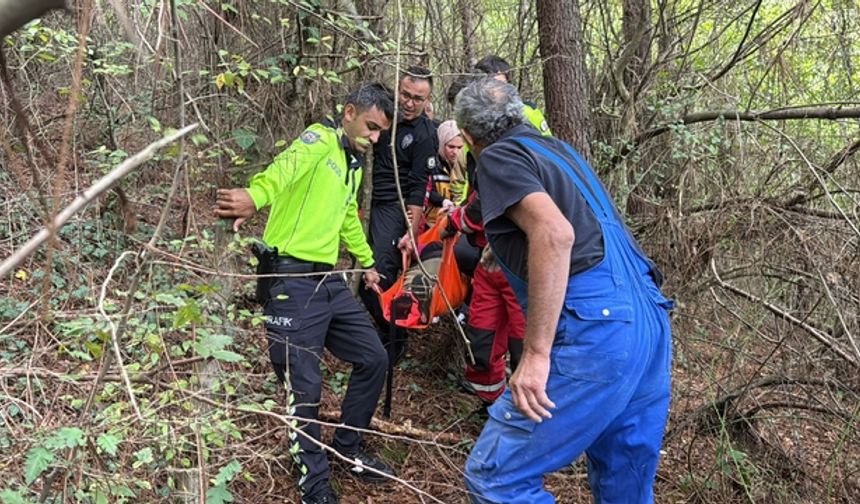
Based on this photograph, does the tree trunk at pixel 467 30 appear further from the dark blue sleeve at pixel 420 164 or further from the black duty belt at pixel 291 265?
the black duty belt at pixel 291 265

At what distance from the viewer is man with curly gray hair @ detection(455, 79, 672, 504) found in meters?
2.39

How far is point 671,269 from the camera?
4266 mm

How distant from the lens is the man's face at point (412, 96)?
15.4 feet

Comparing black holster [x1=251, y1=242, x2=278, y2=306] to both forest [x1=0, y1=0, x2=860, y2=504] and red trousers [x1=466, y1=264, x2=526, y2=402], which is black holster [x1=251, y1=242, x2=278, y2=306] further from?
red trousers [x1=466, y1=264, x2=526, y2=402]

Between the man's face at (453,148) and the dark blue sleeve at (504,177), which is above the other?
the dark blue sleeve at (504,177)

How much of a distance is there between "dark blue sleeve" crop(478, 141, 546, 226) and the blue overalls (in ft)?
0.26

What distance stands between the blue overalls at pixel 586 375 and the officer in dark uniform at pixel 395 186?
2.29 metres

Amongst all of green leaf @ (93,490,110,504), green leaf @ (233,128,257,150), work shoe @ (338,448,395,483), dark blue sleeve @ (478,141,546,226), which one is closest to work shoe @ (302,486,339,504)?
work shoe @ (338,448,395,483)

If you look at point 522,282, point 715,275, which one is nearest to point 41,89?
point 522,282

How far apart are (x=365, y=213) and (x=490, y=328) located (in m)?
1.44

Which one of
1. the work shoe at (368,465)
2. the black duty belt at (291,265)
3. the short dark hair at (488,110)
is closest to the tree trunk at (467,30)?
the black duty belt at (291,265)

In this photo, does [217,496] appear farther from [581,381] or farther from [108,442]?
[581,381]

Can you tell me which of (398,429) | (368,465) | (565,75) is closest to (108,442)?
(368,465)

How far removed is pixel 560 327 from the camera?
2.48 metres
